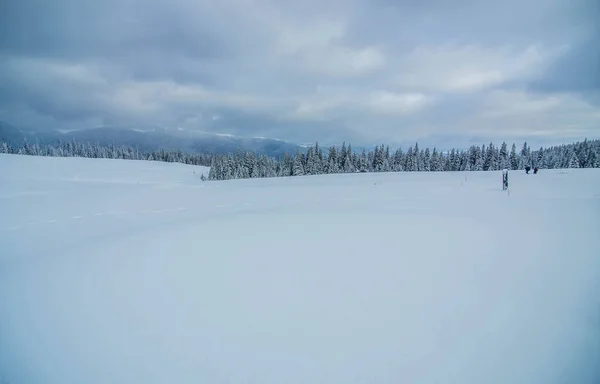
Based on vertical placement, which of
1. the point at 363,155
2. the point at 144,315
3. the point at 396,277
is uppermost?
the point at 363,155

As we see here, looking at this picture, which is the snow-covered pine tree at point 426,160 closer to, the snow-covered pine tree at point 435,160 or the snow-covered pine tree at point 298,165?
the snow-covered pine tree at point 435,160

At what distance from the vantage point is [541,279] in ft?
14.5

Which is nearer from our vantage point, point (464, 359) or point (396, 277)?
point (464, 359)

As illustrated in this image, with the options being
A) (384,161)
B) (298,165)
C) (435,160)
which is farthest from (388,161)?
(298,165)

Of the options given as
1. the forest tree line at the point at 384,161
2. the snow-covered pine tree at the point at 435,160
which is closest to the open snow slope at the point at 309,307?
the forest tree line at the point at 384,161

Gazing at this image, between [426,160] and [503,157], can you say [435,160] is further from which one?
[503,157]

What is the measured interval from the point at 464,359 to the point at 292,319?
214 centimetres

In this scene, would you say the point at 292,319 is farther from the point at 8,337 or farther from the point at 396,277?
the point at 8,337

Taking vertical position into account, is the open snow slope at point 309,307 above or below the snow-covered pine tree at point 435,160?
below

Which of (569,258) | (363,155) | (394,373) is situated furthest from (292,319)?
(363,155)

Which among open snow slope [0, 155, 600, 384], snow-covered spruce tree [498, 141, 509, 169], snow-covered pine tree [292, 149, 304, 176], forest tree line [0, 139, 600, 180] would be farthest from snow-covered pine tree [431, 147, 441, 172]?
open snow slope [0, 155, 600, 384]

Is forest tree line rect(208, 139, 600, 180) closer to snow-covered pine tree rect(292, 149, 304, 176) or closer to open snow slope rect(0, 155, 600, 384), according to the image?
snow-covered pine tree rect(292, 149, 304, 176)

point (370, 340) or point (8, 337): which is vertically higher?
point (370, 340)

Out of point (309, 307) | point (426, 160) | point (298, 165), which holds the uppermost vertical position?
point (426, 160)
